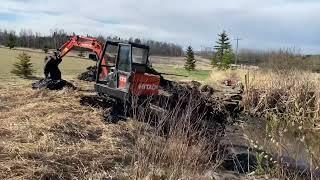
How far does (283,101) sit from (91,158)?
53.5ft

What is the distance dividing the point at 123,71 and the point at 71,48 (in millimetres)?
4652

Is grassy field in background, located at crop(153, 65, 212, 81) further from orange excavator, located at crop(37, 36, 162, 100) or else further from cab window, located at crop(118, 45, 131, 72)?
cab window, located at crop(118, 45, 131, 72)

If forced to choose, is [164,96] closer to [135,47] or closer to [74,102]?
[135,47]

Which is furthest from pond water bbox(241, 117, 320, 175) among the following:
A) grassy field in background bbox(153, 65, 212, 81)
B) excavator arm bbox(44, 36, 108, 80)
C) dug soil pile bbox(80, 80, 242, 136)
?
grassy field in background bbox(153, 65, 212, 81)

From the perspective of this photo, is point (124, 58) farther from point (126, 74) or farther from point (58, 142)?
point (58, 142)

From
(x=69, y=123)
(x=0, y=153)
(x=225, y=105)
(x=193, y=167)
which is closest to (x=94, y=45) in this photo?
(x=69, y=123)

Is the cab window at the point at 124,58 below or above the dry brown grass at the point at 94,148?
above

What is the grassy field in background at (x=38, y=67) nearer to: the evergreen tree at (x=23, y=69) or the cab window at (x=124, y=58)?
the evergreen tree at (x=23, y=69)

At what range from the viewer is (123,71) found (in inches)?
636

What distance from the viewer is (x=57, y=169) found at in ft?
29.4

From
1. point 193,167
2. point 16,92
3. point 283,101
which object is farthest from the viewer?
point 283,101

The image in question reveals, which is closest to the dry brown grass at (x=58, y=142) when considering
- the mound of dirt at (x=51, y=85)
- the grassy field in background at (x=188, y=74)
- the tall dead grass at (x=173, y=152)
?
the tall dead grass at (x=173, y=152)

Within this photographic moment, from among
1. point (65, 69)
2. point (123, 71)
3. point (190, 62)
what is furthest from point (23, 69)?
point (190, 62)

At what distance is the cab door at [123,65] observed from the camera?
15.9 metres
